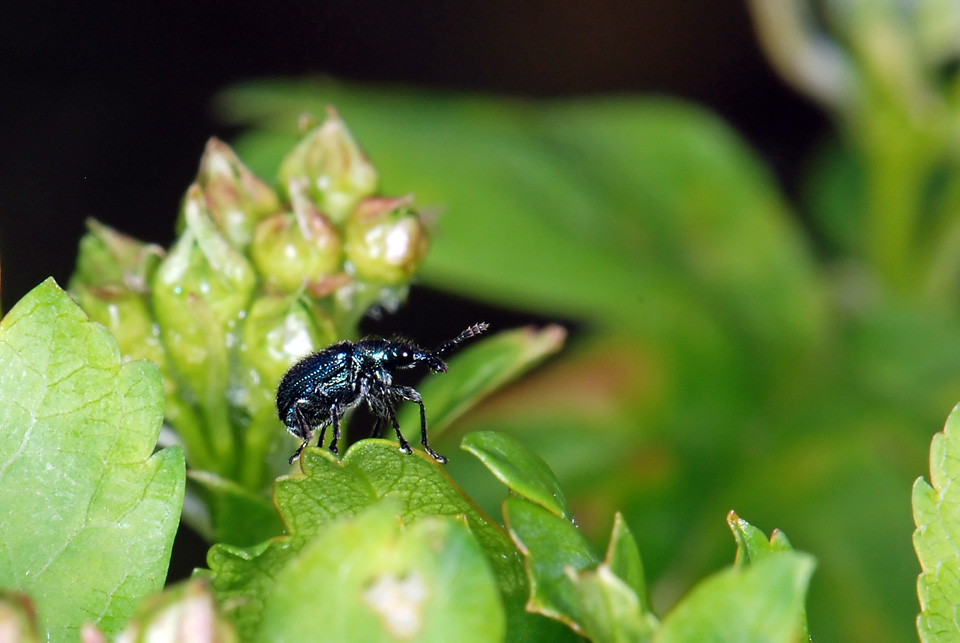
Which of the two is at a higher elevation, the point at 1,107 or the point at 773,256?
the point at 1,107

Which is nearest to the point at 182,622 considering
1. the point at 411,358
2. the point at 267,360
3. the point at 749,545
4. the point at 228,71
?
the point at 749,545

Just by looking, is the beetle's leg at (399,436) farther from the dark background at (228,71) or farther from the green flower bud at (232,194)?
the dark background at (228,71)

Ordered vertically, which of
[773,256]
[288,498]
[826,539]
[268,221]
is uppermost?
[268,221]

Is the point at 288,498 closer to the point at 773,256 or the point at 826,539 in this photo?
the point at 826,539

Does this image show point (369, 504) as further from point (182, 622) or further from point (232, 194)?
point (232, 194)

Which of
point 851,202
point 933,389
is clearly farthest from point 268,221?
point 851,202

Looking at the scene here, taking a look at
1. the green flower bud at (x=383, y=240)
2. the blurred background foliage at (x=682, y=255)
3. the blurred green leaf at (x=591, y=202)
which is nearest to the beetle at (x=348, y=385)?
the green flower bud at (x=383, y=240)

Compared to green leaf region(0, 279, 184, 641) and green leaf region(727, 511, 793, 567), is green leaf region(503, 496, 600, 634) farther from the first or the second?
green leaf region(0, 279, 184, 641)
